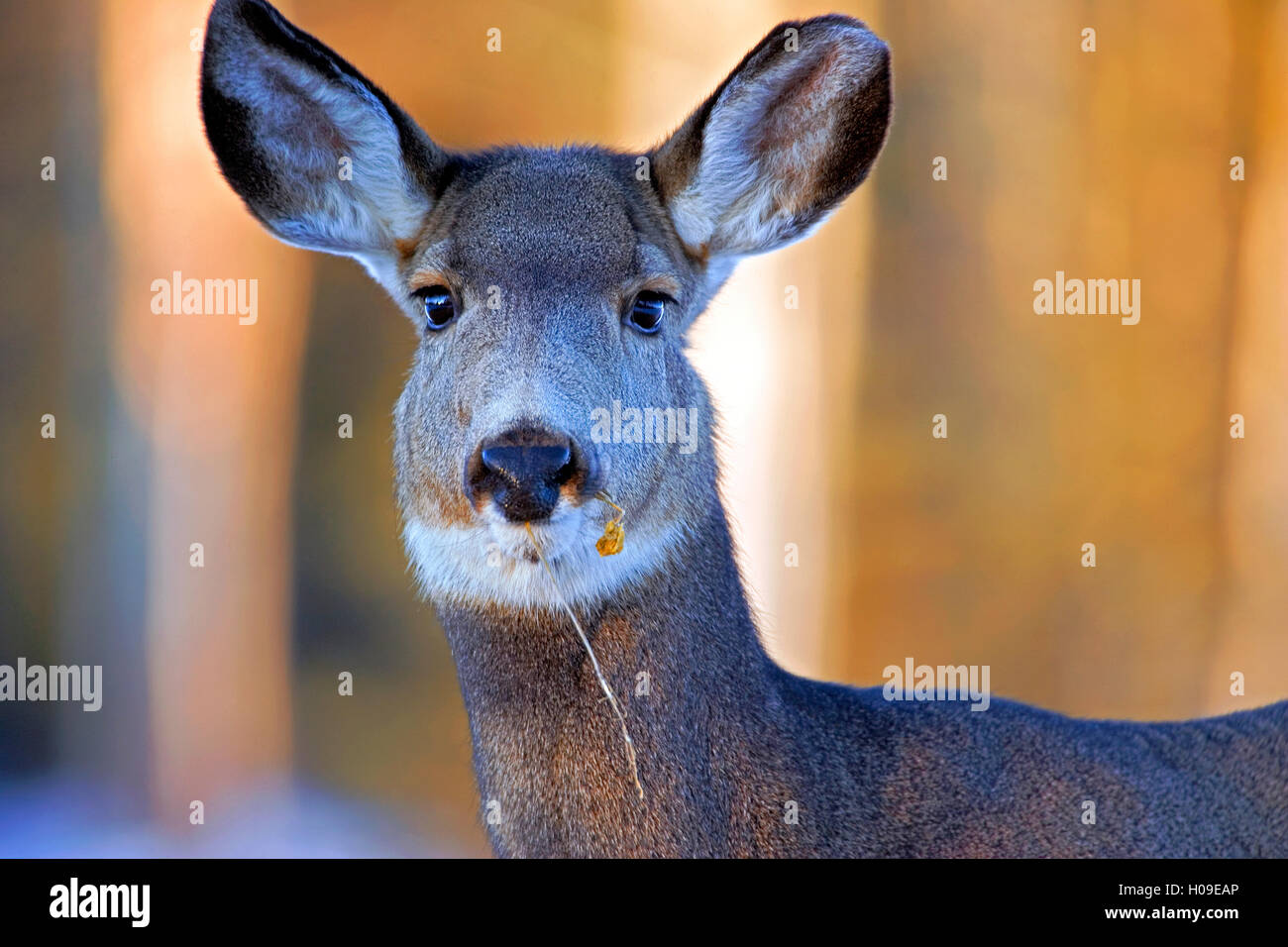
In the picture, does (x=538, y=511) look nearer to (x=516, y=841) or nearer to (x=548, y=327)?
(x=548, y=327)

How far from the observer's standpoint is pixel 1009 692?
1234 centimetres

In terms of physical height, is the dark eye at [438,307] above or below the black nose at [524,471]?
above

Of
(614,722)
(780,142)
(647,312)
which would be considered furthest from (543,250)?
(614,722)

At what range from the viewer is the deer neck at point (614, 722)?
4727 mm

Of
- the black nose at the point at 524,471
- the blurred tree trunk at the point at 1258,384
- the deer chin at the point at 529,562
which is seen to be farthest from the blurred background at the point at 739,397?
the black nose at the point at 524,471

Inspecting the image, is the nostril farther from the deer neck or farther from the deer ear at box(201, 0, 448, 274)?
the deer ear at box(201, 0, 448, 274)

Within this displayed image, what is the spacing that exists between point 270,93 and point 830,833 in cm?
351

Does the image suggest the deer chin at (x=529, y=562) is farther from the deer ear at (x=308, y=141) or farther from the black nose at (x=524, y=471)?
the deer ear at (x=308, y=141)

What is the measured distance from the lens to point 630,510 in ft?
16.0

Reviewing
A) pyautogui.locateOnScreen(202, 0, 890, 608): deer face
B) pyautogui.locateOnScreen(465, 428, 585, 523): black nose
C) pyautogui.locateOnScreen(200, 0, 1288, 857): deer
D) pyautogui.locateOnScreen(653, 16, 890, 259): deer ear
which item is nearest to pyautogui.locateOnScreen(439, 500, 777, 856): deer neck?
pyautogui.locateOnScreen(200, 0, 1288, 857): deer

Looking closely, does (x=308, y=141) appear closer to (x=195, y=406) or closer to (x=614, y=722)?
(x=614, y=722)

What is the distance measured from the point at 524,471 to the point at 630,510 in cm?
62

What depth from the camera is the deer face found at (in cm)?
470

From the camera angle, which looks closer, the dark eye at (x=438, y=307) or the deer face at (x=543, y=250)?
the deer face at (x=543, y=250)
